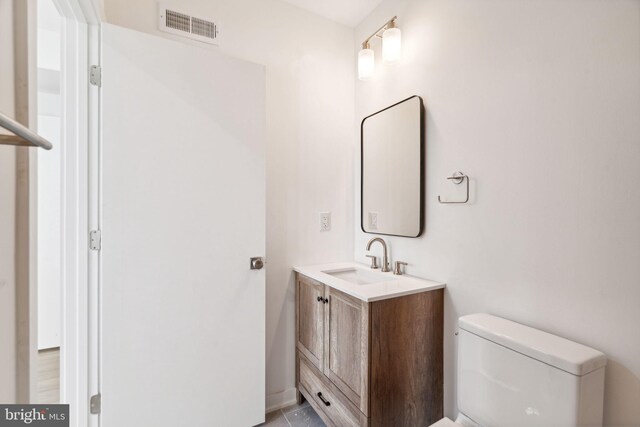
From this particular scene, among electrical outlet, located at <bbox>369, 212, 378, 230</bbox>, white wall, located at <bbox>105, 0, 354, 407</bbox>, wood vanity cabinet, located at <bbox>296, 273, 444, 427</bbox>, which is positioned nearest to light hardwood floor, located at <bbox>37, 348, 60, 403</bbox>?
white wall, located at <bbox>105, 0, 354, 407</bbox>

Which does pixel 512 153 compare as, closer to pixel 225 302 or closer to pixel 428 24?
pixel 428 24

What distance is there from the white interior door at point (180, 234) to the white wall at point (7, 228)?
29.2 inches

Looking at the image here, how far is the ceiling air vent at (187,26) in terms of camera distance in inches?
65.1

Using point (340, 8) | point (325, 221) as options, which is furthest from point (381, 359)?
point (340, 8)

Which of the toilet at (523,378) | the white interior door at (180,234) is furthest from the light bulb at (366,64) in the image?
the toilet at (523,378)

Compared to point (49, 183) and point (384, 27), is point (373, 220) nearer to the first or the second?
point (384, 27)

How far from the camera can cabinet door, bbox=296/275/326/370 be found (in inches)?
67.7

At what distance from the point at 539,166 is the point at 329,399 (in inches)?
58.3

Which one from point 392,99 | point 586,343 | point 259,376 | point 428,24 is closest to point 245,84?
point 392,99

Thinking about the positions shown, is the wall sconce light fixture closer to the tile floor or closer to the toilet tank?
the toilet tank

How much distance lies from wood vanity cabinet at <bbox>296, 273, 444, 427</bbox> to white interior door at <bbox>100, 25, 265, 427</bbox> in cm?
41

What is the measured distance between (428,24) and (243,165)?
4.07 feet

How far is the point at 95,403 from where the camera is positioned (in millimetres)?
1376

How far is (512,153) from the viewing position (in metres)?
1.25
